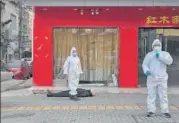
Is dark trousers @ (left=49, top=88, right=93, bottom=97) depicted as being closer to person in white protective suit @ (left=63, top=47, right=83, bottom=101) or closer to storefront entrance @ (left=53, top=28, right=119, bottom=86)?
person in white protective suit @ (left=63, top=47, right=83, bottom=101)

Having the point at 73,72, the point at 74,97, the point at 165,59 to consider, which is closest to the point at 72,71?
the point at 73,72

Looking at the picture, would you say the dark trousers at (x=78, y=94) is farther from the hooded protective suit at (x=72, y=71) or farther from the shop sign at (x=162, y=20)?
the shop sign at (x=162, y=20)

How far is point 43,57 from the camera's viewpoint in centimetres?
1997

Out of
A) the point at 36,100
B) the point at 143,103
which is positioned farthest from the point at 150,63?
the point at 36,100

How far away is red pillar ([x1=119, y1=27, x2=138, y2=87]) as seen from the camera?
1977cm

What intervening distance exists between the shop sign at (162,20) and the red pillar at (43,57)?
4107mm

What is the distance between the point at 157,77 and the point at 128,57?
8595mm

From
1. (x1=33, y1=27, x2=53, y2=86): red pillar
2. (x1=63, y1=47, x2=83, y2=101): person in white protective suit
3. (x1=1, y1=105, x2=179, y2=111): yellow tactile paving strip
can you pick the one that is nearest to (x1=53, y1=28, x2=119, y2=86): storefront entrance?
(x1=33, y1=27, x2=53, y2=86): red pillar

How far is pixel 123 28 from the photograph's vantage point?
777 inches

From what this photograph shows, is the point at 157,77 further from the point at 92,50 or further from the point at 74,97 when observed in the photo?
the point at 92,50

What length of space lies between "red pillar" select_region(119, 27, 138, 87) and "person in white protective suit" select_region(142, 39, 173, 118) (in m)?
8.31

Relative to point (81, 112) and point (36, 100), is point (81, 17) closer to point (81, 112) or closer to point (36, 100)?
point (36, 100)

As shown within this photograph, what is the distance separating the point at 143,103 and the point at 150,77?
3278 mm

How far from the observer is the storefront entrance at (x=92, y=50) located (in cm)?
1997
